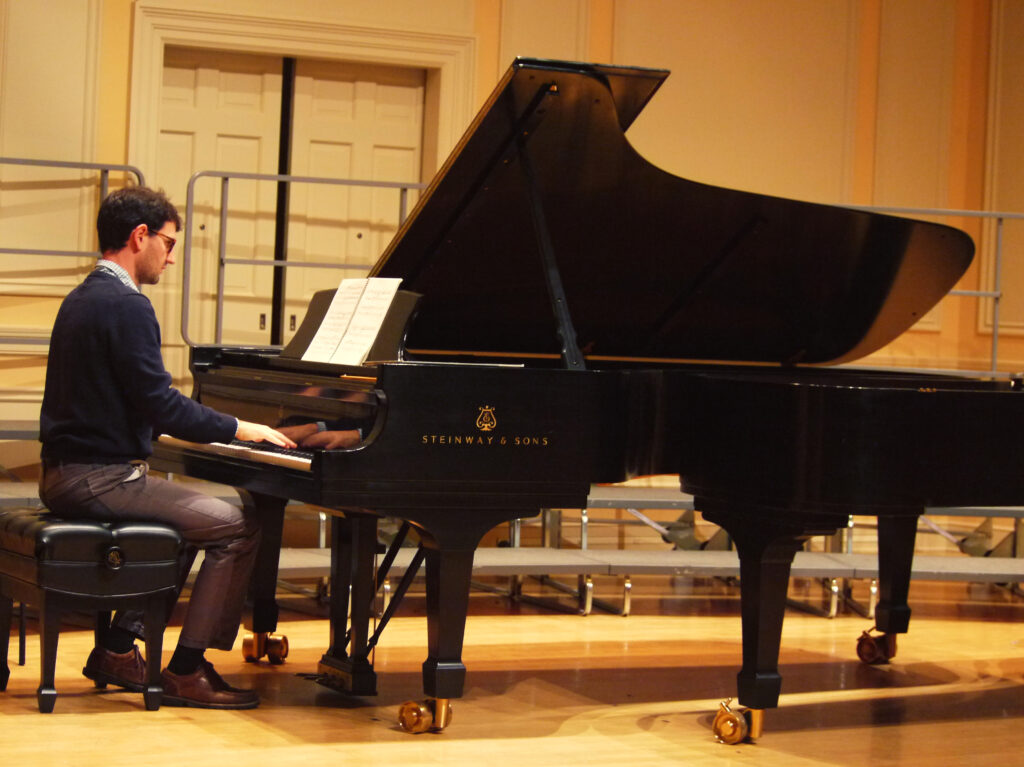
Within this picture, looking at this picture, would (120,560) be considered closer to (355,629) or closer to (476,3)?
(355,629)

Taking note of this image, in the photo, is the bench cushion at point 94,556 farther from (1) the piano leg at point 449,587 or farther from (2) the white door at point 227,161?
(2) the white door at point 227,161

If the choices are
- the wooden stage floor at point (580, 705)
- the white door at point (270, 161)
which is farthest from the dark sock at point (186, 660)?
the white door at point (270, 161)

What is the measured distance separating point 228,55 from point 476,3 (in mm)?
1252

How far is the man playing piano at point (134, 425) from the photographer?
341 cm

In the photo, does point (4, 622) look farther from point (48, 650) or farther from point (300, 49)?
point (300, 49)

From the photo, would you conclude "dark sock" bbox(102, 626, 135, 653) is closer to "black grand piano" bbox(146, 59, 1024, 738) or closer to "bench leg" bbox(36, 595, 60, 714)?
"bench leg" bbox(36, 595, 60, 714)

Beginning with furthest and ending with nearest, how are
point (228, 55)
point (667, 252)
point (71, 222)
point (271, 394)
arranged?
1. point (228, 55)
2. point (71, 222)
3. point (667, 252)
4. point (271, 394)

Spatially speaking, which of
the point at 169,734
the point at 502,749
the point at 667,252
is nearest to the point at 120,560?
the point at 169,734

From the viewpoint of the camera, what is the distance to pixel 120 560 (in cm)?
339

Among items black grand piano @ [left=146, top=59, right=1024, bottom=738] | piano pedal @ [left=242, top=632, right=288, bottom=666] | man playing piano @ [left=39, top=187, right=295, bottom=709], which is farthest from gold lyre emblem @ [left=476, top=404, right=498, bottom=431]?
piano pedal @ [left=242, top=632, right=288, bottom=666]

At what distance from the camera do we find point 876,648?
183 inches

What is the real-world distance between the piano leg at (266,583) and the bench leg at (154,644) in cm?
64

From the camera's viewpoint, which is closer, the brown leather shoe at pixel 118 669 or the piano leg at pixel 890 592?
the brown leather shoe at pixel 118 669

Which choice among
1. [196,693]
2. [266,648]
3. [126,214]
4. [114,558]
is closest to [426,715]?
[196,693]
